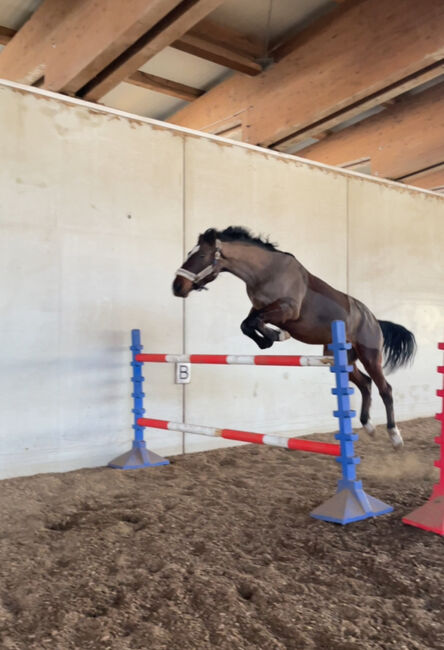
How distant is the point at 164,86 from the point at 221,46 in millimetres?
526

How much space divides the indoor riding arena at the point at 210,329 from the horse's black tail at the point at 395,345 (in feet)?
0.07

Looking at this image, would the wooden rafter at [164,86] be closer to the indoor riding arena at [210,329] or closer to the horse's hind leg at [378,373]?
the indoor riding arena at [210,329]

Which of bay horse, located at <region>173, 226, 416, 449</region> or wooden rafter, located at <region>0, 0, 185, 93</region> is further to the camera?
bay horse, located at <region>173, 226, 416, 449</region>

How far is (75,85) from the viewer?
274cm

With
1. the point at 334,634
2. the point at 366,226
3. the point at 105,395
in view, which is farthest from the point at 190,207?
the point at 334,634

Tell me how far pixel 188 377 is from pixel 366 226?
193 centimetres

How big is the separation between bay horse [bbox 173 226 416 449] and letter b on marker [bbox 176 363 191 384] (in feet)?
1.61

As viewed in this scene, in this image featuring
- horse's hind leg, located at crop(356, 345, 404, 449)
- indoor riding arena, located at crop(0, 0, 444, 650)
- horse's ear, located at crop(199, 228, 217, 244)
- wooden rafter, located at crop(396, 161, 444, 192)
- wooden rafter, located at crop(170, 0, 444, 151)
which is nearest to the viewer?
indoor riding arena, located at crop(0, 0, 444, 650)

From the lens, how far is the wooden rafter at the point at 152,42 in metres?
2.25

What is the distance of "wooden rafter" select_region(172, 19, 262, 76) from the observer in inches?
112

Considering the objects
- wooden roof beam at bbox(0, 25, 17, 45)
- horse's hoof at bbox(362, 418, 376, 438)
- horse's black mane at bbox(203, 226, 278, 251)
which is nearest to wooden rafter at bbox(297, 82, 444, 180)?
horse's black mane at bbox(203, 226, 278, 251)

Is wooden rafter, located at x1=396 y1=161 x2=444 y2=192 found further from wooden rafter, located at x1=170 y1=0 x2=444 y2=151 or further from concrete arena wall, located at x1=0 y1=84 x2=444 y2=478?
wooden rafter, located at x1=170 y1=0 x2=444 y2=151

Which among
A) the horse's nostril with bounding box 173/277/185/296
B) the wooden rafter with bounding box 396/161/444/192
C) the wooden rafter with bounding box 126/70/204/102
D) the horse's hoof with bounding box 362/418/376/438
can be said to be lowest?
the horse's hoof with bounding box 362/418/376/438

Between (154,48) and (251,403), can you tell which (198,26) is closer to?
(154,48)
